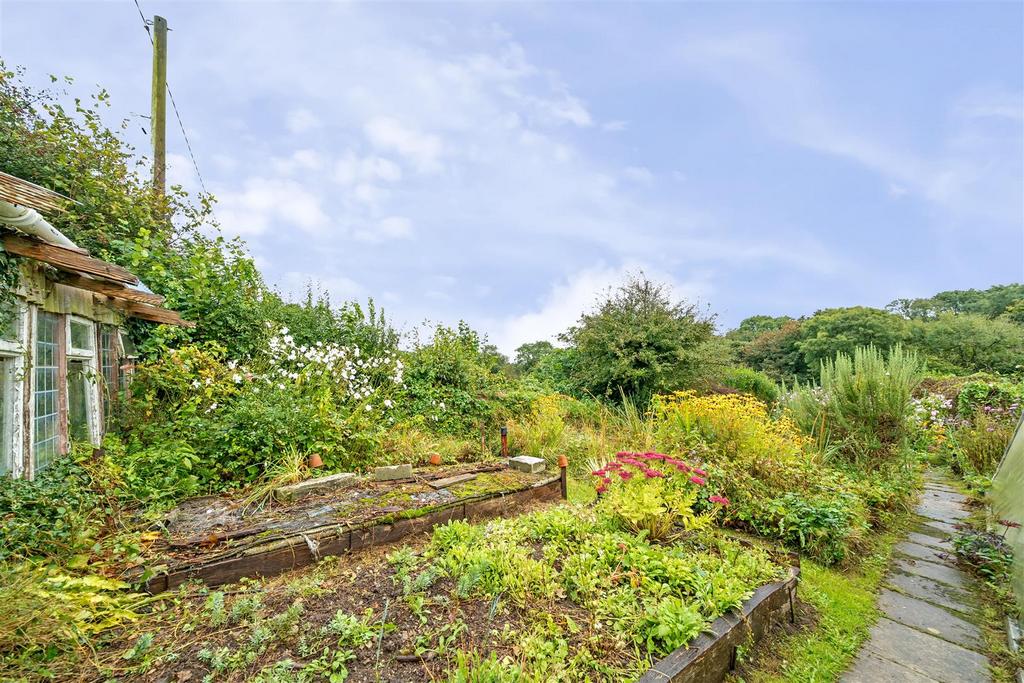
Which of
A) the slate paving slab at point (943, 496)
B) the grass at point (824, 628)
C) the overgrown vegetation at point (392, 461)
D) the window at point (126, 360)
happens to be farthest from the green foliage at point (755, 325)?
the window at point (126, 360)

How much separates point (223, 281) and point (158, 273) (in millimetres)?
740

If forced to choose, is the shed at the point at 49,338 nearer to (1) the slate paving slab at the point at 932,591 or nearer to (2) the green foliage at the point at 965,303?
(1) the slate paving slab at the point at 932,591

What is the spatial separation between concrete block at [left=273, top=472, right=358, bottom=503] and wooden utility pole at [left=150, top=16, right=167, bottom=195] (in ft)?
19.5

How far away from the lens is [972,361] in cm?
1597

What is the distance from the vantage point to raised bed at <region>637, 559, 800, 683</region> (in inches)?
67.9

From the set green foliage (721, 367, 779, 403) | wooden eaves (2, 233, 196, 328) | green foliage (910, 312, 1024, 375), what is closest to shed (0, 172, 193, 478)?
wooden eaves (2, 233, 196, 328)

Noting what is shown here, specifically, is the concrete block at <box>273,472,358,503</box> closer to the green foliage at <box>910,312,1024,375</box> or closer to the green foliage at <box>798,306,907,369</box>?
the green foliage at <box>910,312,1024,375</box>

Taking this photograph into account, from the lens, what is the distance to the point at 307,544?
2713 millimetres

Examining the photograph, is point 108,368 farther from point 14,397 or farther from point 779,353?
point 779,353

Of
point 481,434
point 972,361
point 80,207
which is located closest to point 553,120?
point 481,434

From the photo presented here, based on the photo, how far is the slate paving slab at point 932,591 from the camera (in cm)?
269

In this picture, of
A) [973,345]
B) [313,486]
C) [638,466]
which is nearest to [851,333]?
[973,345]

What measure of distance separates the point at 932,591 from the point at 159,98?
10.9 meters

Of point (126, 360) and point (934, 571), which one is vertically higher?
point (126, 360)
